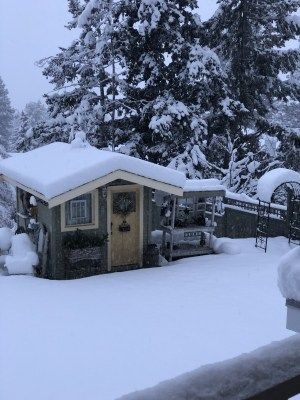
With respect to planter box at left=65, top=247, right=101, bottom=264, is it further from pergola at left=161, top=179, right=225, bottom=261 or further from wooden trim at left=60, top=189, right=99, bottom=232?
pergola at left=161, top=179, right=225, bottom=261

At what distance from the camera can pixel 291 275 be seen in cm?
222

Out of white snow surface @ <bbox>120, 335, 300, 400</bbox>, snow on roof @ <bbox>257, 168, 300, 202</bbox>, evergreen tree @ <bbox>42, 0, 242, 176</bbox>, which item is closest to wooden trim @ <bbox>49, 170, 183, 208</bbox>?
snow on roof @ <bbox>257, 168, 300, 202</bbox>

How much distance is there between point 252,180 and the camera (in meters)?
23.1

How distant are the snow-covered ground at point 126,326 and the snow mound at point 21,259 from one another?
2.12 feet

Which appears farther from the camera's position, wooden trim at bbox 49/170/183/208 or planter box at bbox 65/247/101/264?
planter box at bbox 65/247/101/264

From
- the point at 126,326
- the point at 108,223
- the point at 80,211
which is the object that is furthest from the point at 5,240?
the point at 126,326

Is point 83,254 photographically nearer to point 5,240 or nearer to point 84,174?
point 84,174

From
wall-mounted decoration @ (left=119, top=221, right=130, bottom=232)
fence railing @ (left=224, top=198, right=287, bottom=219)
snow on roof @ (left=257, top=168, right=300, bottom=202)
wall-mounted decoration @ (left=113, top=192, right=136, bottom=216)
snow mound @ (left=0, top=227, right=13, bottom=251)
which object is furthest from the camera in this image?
fence railing @ (left=224, top=198, right=287, bottom=219)

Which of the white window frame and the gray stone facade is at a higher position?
the white window frame

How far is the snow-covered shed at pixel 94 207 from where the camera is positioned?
12500 mm

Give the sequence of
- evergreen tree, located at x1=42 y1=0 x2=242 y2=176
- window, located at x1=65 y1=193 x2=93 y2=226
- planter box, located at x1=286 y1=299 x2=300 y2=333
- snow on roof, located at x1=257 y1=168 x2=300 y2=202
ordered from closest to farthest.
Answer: planter box, located at x1=286 y1=299 x2=300 y2=333 < window, located at x1=65 y1=193 x2=93 y2=226 < snow on roof, located at x1=257 y1=168 x2=300 y2=202 < evergreen tree, located at x1=42 y1=0 x2=242 y2=176

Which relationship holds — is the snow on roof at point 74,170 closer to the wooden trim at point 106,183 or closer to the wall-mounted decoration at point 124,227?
the wooden trim at point 106,183

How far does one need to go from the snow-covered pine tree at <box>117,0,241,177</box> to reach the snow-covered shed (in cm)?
694

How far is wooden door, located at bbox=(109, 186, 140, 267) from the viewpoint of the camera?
13.6 meters
